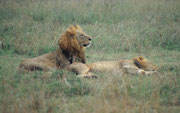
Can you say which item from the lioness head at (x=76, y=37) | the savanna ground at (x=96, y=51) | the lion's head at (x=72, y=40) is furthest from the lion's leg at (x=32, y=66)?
the lioness head at (x=76, y=37)

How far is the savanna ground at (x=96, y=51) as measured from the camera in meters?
4.34

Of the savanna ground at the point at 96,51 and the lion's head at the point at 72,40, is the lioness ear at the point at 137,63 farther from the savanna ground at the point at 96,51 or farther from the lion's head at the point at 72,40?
the lion's head at the point at 72,40

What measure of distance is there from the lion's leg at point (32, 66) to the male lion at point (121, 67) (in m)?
0.54

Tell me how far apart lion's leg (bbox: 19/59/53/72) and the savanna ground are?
19cm

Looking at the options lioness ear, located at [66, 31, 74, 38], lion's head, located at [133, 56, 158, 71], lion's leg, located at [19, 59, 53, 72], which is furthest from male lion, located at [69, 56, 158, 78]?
lioness ear, located at [66, 31, 74, 38]

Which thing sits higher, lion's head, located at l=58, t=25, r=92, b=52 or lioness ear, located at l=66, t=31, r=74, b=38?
lioness ear, located at l=66, t=31, r=74, b=38

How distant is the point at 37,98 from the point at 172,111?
1.90 metres

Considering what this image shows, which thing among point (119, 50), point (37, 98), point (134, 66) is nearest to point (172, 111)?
point (37, 98)

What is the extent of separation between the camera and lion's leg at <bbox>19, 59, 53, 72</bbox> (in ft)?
20.5

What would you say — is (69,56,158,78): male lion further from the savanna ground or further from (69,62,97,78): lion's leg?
the savanna ground

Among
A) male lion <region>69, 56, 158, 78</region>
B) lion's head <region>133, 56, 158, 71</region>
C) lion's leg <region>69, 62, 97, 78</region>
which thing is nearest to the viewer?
lion's leg <region>69, 62, 97, 78</region>

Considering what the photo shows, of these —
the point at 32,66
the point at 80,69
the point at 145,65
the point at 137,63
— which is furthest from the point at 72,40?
the point at 145,65

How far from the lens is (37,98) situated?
4246mm

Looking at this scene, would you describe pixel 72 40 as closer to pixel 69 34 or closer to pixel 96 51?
pixel 69 34
